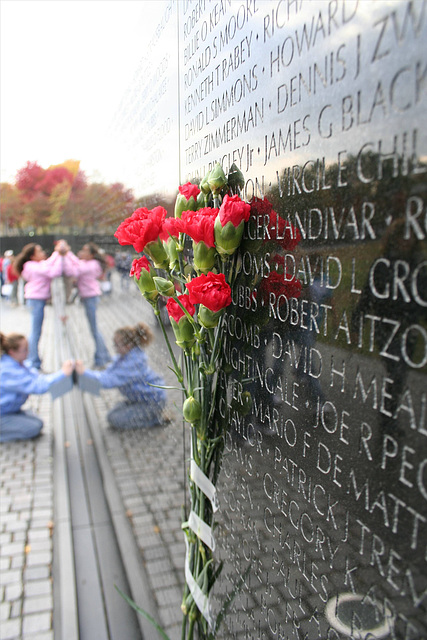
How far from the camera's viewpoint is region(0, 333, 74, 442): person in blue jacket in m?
5.36

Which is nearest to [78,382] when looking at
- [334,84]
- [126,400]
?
[126,400]

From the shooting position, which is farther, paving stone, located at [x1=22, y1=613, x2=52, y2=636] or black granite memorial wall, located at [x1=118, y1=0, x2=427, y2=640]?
paving stone, located at [x1=22, y1=613, x2=52, y2=636]

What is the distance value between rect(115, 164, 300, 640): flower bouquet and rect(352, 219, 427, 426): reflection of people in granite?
1.62 ft

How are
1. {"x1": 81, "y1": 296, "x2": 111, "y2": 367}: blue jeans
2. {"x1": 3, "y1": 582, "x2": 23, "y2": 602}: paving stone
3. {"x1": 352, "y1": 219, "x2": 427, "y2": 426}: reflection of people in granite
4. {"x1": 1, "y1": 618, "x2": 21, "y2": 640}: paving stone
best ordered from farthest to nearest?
{"x1": 81, "y1": 296, "x2": 111, "y2": 367}: blue jeans
{"x1": 3, "y1": 582, "x2": 23, "y2": 602}: paving stone
{"x1": 1, "y1": 618, "x2": 21, "y2": 640}: paving stone
{"x1": 352, "y1": 219, "x2": 427, "y2": 426}: reflection of people in granite

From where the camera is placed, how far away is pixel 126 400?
4.75 meters

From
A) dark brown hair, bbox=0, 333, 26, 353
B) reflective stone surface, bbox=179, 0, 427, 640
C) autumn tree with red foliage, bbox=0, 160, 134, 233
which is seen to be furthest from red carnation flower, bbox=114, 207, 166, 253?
dark brown hair, bbox=0, 333, 26, 353

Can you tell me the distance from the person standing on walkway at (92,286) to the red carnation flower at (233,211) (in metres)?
4.75

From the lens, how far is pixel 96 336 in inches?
257

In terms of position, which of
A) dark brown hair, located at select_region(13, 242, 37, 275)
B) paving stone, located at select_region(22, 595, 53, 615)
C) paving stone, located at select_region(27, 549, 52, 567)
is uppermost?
dark brown hair, located at select_region(13, 242, 37, 275)

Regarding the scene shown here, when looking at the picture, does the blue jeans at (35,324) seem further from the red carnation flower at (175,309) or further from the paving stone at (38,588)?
the red carnation flower at (175,309)

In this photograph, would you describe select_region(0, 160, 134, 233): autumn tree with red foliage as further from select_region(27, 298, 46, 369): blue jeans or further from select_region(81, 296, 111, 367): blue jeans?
select_region(27, 298, 46, 369): blue jeans

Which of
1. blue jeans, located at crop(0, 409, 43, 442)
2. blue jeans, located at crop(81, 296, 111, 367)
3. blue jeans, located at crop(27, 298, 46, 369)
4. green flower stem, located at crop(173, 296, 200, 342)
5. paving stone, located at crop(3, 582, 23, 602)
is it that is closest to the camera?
green flower stem, located at crop(173, 296, 200, 342)

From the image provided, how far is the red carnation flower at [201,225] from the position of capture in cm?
142

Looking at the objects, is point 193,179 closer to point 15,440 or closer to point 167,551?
point 167,551
